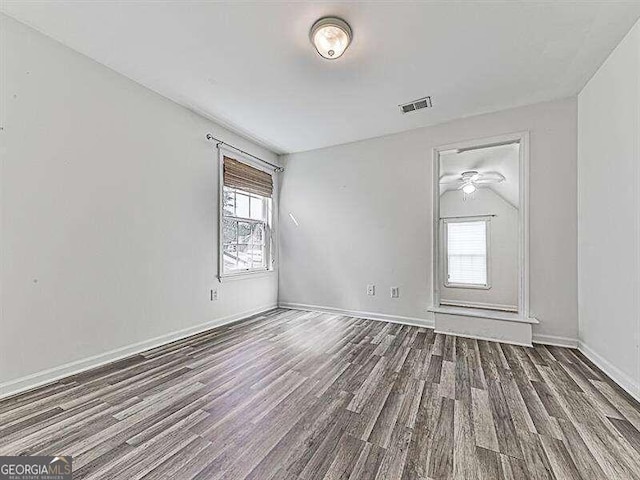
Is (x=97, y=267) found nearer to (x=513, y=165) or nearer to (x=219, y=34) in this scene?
(x=219, y=34)

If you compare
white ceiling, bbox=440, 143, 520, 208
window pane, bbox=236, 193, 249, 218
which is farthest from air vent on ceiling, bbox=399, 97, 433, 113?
window pane, bbox=236, 193, 249, 218

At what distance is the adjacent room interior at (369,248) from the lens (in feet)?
4.76

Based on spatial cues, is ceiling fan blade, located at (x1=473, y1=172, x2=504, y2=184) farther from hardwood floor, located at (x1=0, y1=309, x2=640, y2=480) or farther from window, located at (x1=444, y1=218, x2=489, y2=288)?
hardwood floor, located at (x1=0, y1=309, x2=640, y2=480)

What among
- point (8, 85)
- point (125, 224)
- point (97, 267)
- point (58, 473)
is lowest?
point (58, 473)

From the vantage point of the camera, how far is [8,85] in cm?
184

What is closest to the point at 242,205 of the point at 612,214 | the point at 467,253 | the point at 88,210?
the point at 88,210

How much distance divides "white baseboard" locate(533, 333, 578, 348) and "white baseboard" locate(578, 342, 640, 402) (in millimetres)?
119

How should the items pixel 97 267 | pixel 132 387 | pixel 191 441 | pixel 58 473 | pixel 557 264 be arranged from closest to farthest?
pixel 58 473, pixel 191 441, pixel 132 387, pixel 97 267, pixel 557 264

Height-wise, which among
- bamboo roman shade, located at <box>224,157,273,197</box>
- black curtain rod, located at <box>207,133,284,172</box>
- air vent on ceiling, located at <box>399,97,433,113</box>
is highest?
air vent on ceiling, located at <box>399,97,433,113</box>

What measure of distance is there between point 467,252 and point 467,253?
21mm

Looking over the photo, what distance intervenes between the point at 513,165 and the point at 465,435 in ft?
12.2

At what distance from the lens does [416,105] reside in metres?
2.97

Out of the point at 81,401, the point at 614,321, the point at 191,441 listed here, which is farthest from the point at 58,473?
the point at 614,321

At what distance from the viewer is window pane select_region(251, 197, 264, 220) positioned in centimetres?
411
